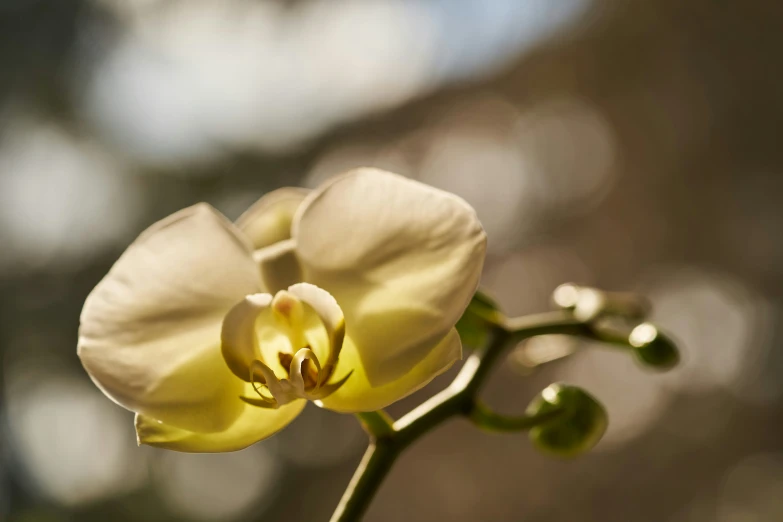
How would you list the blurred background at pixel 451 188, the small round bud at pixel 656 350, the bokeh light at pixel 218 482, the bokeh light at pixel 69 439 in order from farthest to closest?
1. the bokeh light at pixel 218 482
2. the bokeh light at pixel 69 439
3. the blurred background at pixel 451 188
4. the small round bud at pixel 656 350

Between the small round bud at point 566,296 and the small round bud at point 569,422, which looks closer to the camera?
the small round bud at point 569,422

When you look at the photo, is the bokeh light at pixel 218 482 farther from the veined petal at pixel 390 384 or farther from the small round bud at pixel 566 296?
the veined petal at pixel 390 384

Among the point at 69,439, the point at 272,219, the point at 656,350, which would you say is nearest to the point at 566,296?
the point at 656,350

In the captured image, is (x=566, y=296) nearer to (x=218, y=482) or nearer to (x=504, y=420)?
(x=504, y=420)

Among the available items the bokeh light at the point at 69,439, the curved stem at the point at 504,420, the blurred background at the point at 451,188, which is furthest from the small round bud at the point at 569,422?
the bokeh light at the point at 69,439

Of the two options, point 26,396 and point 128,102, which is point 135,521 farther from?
point 128,102

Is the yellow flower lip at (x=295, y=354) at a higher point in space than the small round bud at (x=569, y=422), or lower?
higher

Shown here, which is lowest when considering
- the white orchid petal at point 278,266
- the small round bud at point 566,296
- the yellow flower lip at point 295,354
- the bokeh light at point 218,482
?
the bokeh light at point 218,482
